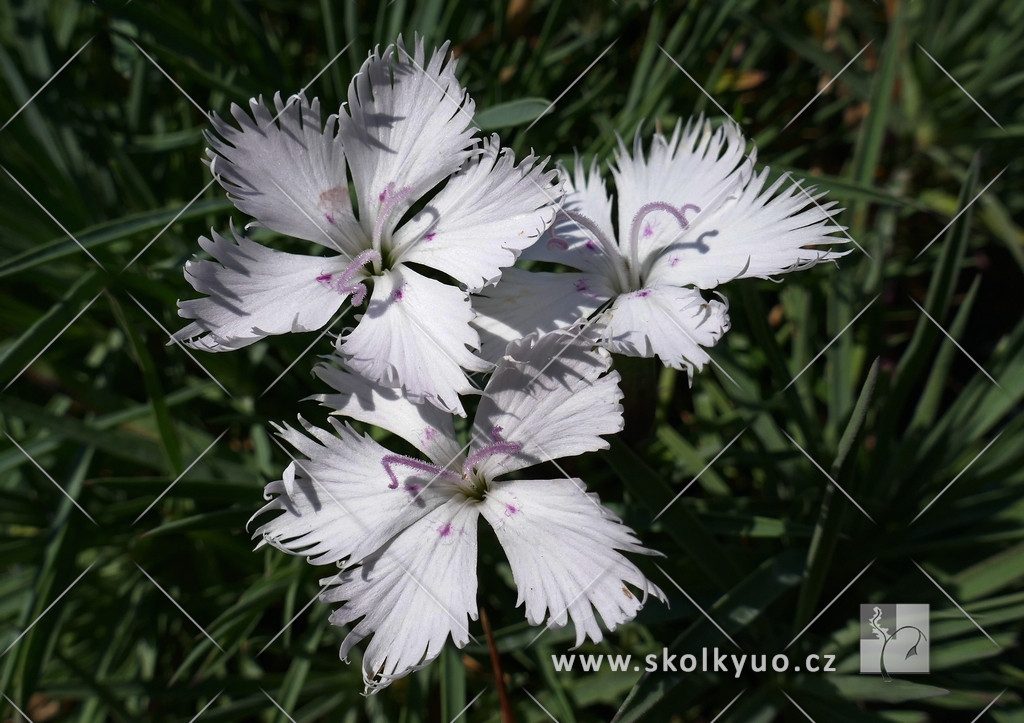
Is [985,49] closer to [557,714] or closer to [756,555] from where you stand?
[756,555]

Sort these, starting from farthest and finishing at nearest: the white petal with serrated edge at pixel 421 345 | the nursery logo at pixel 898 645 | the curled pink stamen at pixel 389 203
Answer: the nursery logo at pixel 898 645, the curled pink stamen at pixel 389 203, the white petal with serrated edge at pixel 421 345

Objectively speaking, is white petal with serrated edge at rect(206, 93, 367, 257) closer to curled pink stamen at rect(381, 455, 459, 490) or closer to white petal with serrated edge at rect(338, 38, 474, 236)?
white petal with serrated edge at rect(338, 38, 474, 236)

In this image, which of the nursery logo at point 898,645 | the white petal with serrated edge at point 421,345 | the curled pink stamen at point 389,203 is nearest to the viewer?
A: the white petal with serrated edge at point 421,345

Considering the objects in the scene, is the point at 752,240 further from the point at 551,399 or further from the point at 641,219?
the point at 551,399

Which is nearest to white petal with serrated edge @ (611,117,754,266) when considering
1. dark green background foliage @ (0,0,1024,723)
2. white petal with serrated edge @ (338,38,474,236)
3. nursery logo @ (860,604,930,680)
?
dark green background foliage @ (0,0,1024,723)

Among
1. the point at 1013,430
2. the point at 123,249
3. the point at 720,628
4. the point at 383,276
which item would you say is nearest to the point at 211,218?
the point at 123,249

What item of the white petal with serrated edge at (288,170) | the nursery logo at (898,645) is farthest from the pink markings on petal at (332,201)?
the nursery logo at (898,645)

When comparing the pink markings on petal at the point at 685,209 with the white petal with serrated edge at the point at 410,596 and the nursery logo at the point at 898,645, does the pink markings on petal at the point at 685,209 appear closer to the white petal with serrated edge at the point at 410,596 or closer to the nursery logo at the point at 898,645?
the white petal with serrated edge at the point at 410,596

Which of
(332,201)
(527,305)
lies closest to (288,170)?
(332,201)
